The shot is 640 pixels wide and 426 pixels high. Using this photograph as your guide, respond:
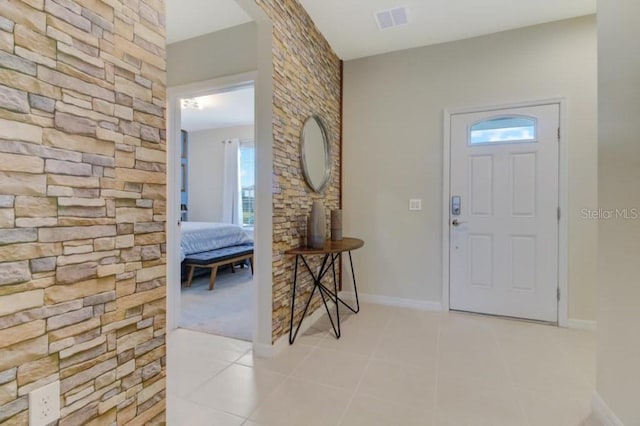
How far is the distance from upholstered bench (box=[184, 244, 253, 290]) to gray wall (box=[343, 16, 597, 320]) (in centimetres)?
181

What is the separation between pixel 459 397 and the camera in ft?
5.42

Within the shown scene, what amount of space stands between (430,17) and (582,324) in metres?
2.97

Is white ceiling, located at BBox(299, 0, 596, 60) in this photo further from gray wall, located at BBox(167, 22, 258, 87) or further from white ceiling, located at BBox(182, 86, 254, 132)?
white ceiling, located at BBox(182, 86, 254, 132)

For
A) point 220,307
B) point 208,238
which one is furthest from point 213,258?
point 220,307

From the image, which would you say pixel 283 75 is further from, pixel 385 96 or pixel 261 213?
pixel 385 96

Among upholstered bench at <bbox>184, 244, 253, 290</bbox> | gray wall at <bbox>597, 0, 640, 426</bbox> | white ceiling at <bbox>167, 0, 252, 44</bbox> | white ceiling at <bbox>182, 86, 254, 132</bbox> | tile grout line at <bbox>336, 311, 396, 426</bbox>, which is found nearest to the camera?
gray wall at <bbox>597, 0, 640, 426</bbox>

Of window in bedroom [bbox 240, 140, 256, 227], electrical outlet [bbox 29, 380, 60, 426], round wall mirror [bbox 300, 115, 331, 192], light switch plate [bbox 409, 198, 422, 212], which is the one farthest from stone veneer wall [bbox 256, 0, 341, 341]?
window in bedroom [bbox 240, 140, 256, 227]

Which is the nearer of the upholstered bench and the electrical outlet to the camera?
the electrical outlet

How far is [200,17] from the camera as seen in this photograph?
2.44 metres

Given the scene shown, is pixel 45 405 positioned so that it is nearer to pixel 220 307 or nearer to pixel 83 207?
pixel 83 207

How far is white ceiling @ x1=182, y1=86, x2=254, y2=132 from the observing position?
4574 millimetres

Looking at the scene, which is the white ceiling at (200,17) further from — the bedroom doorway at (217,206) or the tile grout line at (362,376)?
the tile grout line at (362,376)

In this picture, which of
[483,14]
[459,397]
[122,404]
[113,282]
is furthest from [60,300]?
[483,14]

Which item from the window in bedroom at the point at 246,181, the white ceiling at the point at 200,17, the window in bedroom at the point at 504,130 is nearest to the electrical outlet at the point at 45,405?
the white ceiling at the point at 200,17
